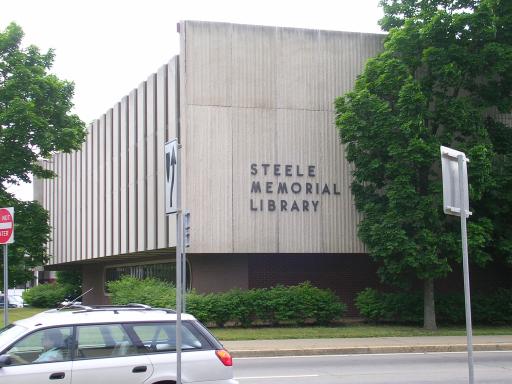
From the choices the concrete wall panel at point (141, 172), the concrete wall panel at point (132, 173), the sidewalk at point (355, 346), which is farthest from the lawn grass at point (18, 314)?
the sidewalk at point (355, 346)

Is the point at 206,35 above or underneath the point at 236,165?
above

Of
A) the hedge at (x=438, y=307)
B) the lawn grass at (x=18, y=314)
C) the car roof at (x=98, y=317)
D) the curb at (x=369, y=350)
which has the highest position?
the car roof at (x=98, y=317)

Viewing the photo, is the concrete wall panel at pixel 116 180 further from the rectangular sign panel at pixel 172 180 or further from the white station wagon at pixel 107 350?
the rectangular sign panel at pixel 172 180

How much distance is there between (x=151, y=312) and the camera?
8.66m

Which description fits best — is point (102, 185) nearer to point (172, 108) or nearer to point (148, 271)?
point (148, 271)

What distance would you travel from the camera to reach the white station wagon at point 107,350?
7.73 m

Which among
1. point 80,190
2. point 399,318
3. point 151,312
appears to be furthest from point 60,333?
point 80,190

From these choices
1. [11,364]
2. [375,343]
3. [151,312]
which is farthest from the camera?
[375,343]

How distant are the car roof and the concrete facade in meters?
16.2

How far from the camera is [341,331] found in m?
22.8

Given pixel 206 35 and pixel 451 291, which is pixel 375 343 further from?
pixel 206 35

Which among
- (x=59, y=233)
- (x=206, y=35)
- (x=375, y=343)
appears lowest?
(x=375, y=343)

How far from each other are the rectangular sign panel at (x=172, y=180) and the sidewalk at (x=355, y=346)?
38.1 ft

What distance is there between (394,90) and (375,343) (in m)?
8.75
